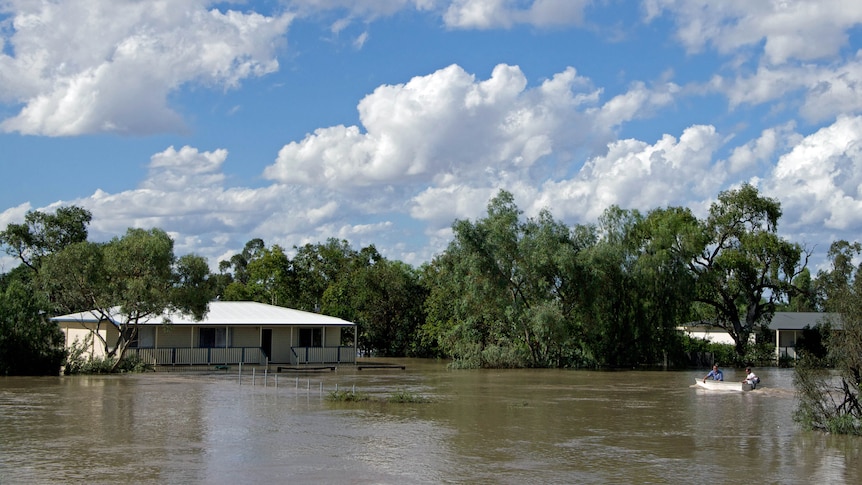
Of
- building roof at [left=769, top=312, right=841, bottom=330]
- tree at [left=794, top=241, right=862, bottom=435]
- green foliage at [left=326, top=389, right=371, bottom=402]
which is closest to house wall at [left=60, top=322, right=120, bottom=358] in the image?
green foliage at [left=326, top=389, right=371, bottom=402]

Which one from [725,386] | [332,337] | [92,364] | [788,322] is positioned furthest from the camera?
[788,322]

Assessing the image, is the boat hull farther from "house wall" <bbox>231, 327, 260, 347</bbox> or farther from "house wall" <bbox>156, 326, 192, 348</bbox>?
"house wall" <bbox>156, 326, 192, 348</bbox>

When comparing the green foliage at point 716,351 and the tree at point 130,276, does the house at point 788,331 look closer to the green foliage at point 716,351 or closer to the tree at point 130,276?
the green foliage at point 716,351

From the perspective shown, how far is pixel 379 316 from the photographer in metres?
64.2

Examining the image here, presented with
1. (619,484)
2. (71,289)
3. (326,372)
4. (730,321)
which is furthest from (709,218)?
(619,484)

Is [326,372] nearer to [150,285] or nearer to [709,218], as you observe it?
[150,285]

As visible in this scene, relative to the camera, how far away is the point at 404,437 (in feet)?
65.6

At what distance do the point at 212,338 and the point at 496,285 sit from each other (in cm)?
1574

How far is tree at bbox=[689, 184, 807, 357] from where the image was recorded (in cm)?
5866

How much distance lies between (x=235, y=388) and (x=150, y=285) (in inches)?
316

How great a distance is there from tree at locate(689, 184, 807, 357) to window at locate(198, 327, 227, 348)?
3097cm

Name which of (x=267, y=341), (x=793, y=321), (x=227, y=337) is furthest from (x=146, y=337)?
(x=793, y=321)

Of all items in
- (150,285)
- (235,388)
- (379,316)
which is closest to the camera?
(235,388)

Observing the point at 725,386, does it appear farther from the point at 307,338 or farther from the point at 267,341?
the point at 267,341
